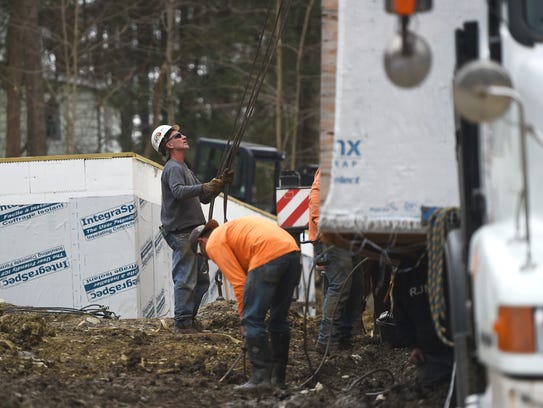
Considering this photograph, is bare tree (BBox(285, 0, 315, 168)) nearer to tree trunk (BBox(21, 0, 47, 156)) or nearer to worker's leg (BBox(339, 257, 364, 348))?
tree trunk (BBox(21, 0, 47, 156))

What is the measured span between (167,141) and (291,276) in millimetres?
3586

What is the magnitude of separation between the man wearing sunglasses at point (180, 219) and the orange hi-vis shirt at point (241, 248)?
302 cm

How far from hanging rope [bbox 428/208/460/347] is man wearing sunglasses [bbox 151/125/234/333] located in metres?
5.53

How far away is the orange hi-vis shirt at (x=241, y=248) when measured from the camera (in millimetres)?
9195

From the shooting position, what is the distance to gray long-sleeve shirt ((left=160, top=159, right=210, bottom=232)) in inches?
488

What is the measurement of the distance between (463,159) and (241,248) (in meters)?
3.24

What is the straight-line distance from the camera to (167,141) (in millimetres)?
12656

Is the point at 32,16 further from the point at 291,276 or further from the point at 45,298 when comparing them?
the point at 291,276

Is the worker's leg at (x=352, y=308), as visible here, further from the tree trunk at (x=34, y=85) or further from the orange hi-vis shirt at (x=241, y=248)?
the tree trunk at (x=34, y=85)

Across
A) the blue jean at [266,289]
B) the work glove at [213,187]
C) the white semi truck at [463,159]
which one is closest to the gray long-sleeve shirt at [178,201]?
the work glove at [213,187]

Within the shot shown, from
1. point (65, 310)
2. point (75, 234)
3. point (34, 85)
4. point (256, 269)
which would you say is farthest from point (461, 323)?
point (34, 85)

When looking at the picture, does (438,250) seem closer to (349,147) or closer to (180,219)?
(349,147)

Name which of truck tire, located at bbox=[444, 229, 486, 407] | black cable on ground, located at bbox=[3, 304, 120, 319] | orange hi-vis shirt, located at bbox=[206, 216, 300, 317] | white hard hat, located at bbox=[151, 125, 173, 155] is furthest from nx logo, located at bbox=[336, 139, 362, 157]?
black cable on ground, located at bbox=[3, 304, 120, 319]

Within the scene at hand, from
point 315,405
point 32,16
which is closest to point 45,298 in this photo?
point 315,405
